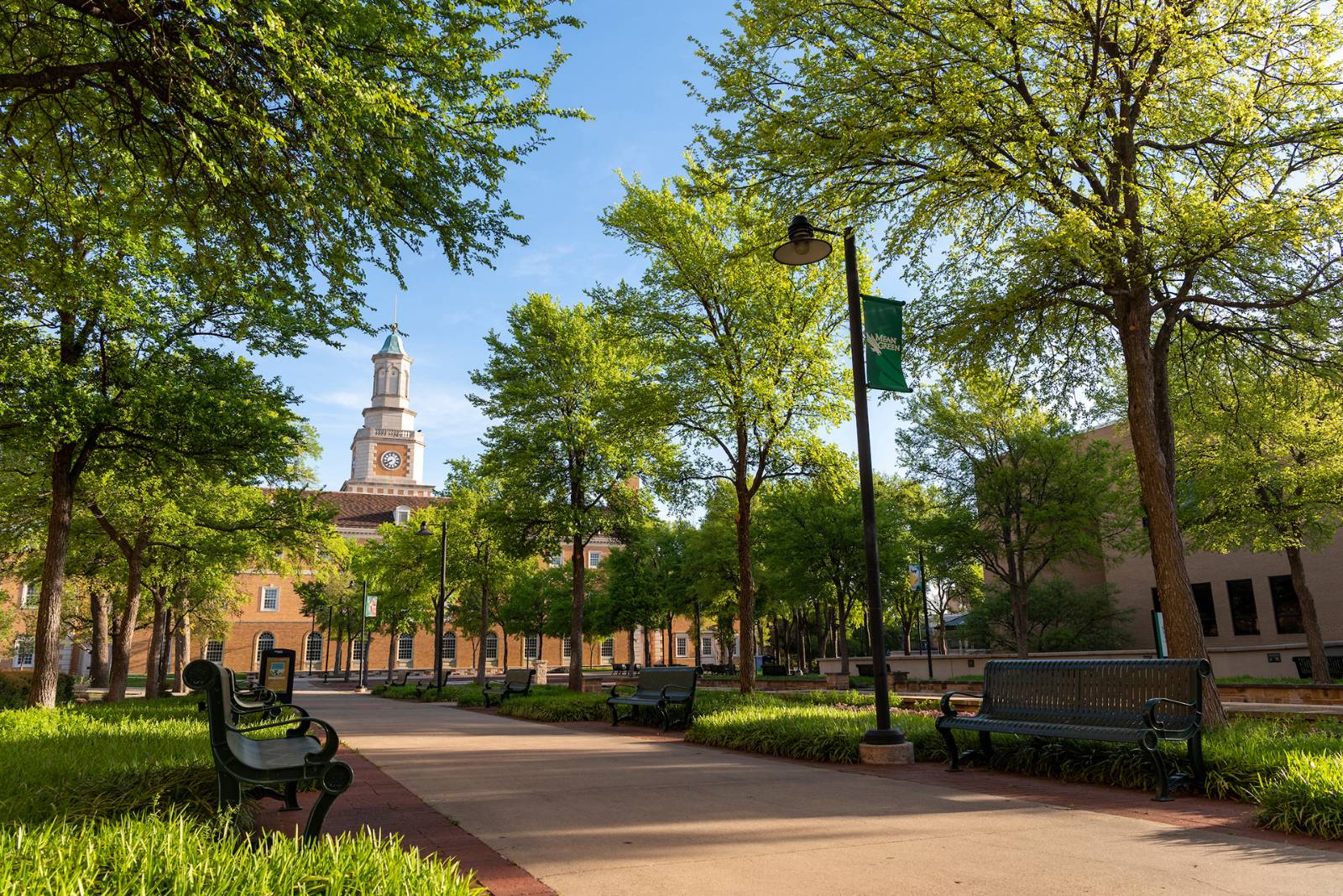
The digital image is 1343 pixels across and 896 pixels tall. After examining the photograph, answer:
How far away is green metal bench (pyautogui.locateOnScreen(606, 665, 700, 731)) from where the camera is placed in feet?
42.2

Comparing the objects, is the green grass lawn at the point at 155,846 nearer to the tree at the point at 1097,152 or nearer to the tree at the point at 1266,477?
the tree at the point at 1097,152

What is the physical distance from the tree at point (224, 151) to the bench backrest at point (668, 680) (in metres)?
7.31

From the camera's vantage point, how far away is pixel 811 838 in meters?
5.19

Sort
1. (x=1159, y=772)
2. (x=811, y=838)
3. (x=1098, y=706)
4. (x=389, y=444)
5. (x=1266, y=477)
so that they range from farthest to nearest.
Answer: (x=389, y=444)
(x=1266, y=477)
(x=1098, y=706)
(x=1159, y=772)
(x=811, y=838)

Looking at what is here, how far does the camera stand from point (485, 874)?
4348 millimetres

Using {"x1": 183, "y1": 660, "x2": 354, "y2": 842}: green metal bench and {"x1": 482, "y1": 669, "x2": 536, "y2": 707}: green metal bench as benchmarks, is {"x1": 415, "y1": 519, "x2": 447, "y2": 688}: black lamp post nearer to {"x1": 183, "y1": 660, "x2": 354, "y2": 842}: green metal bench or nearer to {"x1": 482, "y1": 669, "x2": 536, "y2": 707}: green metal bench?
A: {"x1": 482, "y1": 669, "x2": 536, "y2": 707}: green metal bench

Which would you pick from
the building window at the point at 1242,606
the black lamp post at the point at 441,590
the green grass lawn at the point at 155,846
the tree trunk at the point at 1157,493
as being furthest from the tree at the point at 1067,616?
the green grass lawn at the point at 155,846

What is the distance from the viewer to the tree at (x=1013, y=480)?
25.0 metres

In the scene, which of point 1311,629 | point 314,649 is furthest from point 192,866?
point 314,649

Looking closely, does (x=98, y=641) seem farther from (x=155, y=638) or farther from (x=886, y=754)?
(x=886, y=754)

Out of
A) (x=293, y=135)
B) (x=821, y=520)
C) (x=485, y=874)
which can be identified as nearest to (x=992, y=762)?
(x=485, y=874)

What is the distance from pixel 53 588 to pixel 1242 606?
43262 millimetres

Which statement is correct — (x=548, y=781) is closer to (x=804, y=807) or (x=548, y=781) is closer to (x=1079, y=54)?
(x=804, y=807)

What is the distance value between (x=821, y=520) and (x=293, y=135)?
24.8m
